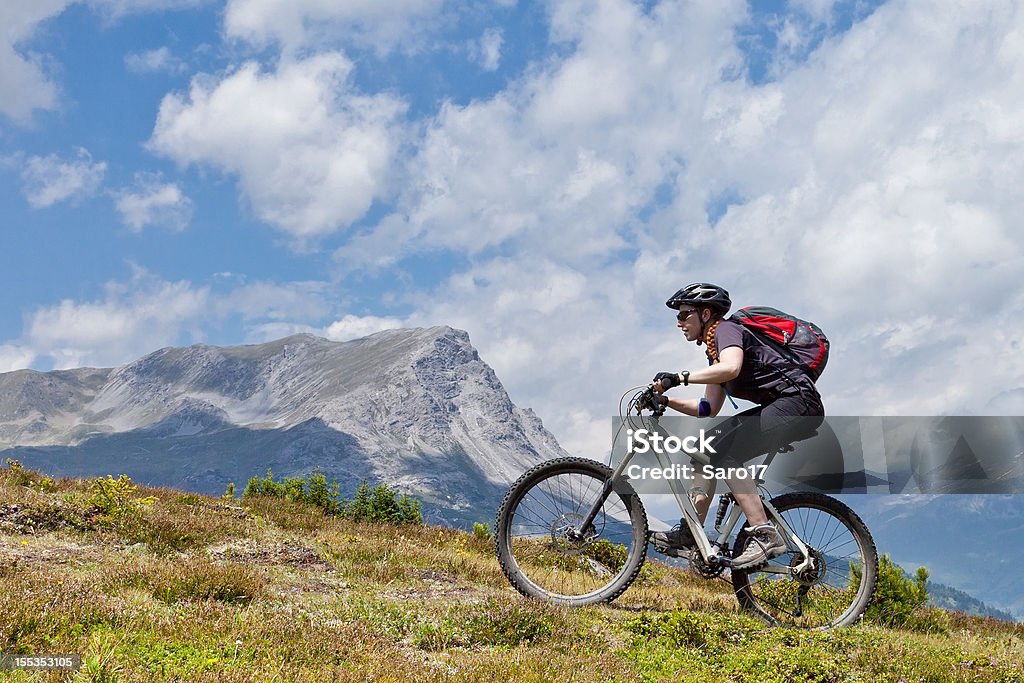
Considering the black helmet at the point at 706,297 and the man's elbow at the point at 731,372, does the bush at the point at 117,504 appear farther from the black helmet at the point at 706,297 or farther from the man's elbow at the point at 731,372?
the man's elbow at the point at 731,372

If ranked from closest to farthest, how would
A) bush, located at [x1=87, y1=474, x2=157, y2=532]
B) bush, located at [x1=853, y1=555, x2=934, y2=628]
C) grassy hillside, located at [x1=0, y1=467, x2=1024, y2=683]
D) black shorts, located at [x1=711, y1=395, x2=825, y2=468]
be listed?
1. grassy hillside, located at [x1=0, y1=467, x2=1024, y2=683]
2. black shorts, located at [x1=711, y1=395, x2=825, y2=468]
3. bush, located at [x1=853, y1=555, x2=934, y2=628]
4. bush, located at [x1=87, y1=474, x2=157, y2=532]

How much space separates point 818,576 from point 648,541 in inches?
65.8

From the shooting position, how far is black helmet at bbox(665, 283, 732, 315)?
289 inches

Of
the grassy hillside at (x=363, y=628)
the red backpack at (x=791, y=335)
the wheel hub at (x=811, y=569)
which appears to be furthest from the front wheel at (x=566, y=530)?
the red backpack at (x=791, y=335)

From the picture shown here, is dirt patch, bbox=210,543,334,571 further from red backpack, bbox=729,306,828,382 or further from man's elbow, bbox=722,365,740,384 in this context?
red backpack, bbox=729,306,828,382

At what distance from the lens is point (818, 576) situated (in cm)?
717

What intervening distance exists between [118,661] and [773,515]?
5652 mm

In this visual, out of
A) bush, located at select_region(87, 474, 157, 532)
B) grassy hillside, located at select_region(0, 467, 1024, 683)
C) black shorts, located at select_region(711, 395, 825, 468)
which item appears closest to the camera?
grassy hillside, located at select_region(0, 467, 1024, 683)

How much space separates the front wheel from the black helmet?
1889mm

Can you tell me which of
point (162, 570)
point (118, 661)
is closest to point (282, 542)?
point (162, 570)

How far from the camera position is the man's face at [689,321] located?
24.3ft

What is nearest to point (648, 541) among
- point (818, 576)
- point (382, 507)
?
point (818, 576)

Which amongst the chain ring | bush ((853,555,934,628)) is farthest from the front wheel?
bush ((853,555,934,628))

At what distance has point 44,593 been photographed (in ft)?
18.1
